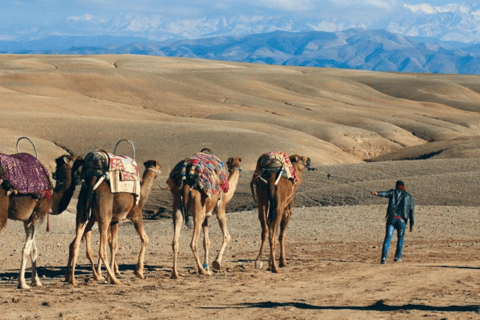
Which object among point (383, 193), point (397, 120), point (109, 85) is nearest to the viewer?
point (383, 193)

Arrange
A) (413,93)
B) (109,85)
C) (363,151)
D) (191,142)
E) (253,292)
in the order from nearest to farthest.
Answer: (253,292) < (191,142) < (363,151) < (109,85) < (413,93)

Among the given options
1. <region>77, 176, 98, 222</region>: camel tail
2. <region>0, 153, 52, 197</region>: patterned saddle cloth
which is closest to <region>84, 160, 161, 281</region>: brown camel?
<region>77, 176, 98, 222</region>: camel tail

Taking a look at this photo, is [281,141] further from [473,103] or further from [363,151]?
[473,103]

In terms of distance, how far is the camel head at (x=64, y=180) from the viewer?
12.5 meters

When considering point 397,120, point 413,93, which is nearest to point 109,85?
point 397,120

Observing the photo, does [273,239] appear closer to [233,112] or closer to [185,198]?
[185,198]

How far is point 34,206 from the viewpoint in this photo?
39.1ft

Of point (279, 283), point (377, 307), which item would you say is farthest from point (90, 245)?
point (377, 307)

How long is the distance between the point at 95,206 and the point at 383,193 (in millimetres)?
5346

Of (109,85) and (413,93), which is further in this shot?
(413,93)

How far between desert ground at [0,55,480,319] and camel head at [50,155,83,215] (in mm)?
1218

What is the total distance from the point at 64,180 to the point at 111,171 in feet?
3.68

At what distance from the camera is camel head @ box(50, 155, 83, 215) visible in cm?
1252

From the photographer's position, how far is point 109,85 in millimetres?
73875
